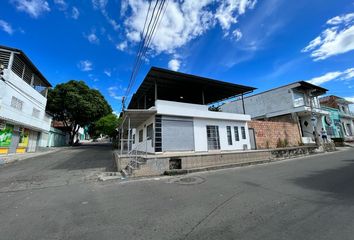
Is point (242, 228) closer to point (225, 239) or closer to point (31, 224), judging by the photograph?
point (225, 239)

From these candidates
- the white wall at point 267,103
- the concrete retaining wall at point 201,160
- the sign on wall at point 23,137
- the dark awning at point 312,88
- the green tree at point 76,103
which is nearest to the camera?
the concrete retaining wall at point 201,160

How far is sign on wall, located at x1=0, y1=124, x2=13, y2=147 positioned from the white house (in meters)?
12.8

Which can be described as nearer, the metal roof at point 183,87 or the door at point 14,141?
the metal roof at point 183,87

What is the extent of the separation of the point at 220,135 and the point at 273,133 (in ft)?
24.1

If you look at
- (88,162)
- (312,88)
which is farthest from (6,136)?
(312,88)

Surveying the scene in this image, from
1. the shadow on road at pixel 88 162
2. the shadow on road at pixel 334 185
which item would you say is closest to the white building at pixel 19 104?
the shadow on road at pixel 88 162

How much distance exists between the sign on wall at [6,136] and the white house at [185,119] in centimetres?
1280

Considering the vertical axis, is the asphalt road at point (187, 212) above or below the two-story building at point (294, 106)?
below

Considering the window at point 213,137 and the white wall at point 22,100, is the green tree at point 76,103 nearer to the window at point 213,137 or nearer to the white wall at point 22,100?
the white wall at point 22,100

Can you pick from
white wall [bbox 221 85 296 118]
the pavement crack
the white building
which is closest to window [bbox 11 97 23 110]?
the white building

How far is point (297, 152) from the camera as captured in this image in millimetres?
14703

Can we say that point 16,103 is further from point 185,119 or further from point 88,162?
point 185,119

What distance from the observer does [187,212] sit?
149 inches

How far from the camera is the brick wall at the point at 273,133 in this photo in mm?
15727
